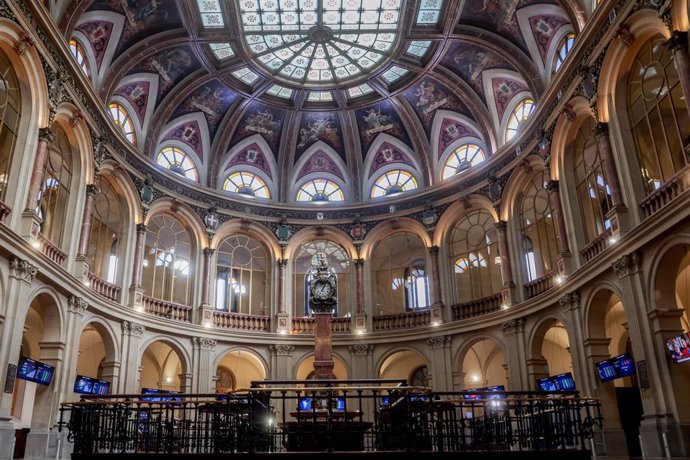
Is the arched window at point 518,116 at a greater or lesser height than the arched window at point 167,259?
greater

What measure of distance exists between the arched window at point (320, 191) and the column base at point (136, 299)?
9948 millimetres

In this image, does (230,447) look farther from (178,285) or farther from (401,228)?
(401,228)

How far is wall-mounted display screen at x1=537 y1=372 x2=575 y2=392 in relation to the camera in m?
18.8

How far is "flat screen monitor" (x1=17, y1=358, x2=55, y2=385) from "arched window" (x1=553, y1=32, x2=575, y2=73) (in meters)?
18.5

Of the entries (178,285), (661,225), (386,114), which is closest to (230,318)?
(178,285)

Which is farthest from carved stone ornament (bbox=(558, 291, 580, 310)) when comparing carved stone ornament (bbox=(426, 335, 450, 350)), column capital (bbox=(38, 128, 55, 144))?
column capital (bbox=(38, 128, 55, 144))

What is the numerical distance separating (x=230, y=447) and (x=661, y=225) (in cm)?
1116

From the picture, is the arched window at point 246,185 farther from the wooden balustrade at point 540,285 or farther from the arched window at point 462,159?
the wooden balustrade at point 540,285

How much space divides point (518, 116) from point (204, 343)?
636 inches

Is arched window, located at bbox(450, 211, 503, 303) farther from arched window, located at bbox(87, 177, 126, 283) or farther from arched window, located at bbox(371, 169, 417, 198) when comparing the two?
arched window, located at bbox(87, 177, 126, 283)

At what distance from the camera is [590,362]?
1803cm

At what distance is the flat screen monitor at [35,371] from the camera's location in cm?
1588

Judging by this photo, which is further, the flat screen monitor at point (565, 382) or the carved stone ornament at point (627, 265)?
the flat screen monitor at point (565, 382)

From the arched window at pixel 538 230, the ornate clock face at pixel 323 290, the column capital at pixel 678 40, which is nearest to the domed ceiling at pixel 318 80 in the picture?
the arched window at pixel 538 230
